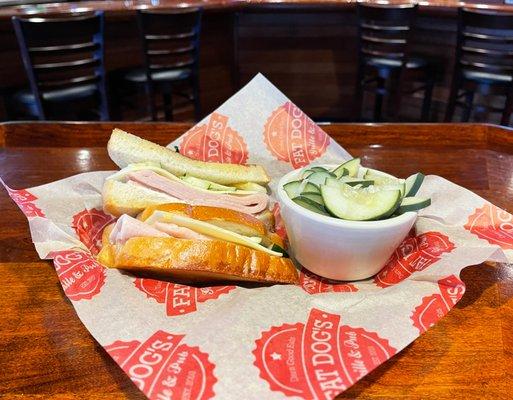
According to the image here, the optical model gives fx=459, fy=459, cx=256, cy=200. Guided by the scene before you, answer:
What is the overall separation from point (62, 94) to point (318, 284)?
287 centimetres

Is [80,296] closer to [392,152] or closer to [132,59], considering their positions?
[392,152]

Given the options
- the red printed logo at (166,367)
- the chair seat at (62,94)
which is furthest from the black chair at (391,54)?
the red printed logo at (166,367)

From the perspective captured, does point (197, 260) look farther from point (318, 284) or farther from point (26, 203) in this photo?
point (26, 203)

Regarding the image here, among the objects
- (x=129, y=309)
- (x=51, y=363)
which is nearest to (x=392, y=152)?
(x=129, y=309)

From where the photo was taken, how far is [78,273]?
3.12 ft

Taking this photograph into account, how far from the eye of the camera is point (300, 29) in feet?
17.1

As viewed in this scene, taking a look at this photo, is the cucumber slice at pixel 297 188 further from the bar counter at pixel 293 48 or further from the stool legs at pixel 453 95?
the bar counter at pixel 293 48

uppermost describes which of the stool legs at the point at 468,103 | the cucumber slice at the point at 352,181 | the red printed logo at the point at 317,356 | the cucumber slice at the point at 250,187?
the cucumber slice at the point at 352,181

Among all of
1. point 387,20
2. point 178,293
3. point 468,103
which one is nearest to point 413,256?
point 178,293

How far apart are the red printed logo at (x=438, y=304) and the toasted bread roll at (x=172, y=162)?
2.00 ft

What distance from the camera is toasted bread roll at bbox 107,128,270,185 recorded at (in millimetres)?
1338

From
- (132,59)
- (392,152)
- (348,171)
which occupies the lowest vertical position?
(132,59)

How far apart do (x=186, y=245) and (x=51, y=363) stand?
33cm

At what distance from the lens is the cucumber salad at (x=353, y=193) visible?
3.09ft
